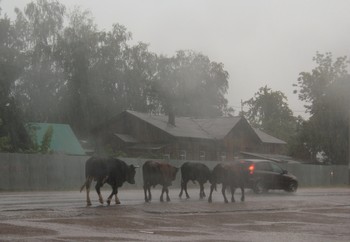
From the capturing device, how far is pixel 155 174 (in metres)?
21.7

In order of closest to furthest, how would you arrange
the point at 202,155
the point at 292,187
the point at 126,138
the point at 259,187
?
the point at 259,187
the point at 292,187
the point at 126,138
the point at 202,155

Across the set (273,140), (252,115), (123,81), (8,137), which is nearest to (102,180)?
(8,137)

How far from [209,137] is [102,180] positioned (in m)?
48.7

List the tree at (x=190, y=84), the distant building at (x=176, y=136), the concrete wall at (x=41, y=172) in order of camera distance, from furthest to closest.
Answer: the tree at (x=190, y=84), the distant building at (x=176, y=136), the concrete wall at (x=41, y=172)

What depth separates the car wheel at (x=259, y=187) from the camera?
104 feet

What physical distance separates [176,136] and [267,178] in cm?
3135

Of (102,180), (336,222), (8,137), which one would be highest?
(8,137)

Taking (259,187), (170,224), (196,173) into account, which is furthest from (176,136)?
(170,224)

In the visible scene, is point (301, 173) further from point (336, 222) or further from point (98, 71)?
point (336, 222)

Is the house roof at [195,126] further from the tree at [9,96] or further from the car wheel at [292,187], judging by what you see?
the car wheel at [292,187]

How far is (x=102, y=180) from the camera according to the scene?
62.7 ft

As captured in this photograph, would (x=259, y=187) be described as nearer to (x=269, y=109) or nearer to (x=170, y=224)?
(x=170, y=224)

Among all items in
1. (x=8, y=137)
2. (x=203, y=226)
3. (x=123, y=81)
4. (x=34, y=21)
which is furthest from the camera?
(x=123, y=81)

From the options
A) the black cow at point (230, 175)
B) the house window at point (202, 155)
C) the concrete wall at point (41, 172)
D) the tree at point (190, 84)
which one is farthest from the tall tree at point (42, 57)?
the black cow at point (230, 175)
